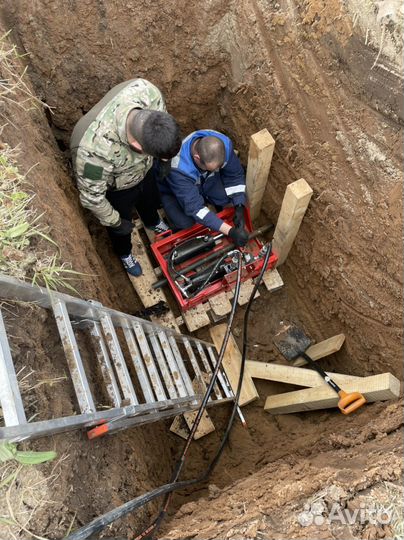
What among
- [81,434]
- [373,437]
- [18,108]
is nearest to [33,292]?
[81,434]

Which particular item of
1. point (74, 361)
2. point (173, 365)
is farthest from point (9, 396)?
point (173, 365)

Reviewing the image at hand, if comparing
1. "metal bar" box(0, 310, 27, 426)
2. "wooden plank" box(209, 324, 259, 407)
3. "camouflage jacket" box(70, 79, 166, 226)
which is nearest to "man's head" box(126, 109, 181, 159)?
"camouflage jacket" box(70, 79, 166, 226)

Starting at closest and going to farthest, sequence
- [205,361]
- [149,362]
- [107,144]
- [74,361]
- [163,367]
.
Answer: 1. [74,361]
2. [149,362]
3. [163,367]
4. [107,144]
5. [205,361]

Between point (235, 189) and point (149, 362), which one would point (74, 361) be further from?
point (235, 189)

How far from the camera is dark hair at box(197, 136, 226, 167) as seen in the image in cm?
349

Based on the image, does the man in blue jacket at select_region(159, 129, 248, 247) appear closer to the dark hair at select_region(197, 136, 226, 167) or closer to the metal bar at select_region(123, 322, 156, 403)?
the dark hair at select_region(197, 136, 226, 167)

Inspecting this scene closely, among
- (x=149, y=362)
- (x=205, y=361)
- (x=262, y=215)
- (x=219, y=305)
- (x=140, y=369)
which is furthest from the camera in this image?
(x=262, y=215)

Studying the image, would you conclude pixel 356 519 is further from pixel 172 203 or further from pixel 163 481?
pixel 172 203

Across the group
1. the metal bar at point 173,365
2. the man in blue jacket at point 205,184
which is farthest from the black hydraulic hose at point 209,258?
the metal bar at point 173,365

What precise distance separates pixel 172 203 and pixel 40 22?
6.13ft

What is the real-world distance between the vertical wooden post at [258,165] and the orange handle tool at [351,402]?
1982 millimetres

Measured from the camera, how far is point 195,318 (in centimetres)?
418

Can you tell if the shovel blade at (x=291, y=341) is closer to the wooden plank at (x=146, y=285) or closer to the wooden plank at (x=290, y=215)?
the wooden plank at (x=290, y=215)

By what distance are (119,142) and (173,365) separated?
167 centimetres
